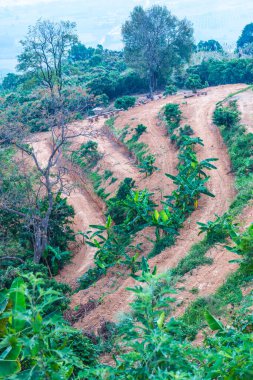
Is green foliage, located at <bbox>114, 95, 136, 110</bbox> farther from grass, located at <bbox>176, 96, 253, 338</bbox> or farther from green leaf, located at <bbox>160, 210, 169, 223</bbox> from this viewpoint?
grass, located at <bbox>176, 96, 253, 338</bbox>

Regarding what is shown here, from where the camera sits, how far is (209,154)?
18.5 metres

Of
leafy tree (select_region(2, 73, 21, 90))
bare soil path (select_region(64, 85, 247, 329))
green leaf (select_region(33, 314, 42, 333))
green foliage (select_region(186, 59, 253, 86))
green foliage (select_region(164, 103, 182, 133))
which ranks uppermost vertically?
leafy tree (select_region(2, 73, 21, 90))

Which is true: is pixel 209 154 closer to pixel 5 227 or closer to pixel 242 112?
pixel 242 112

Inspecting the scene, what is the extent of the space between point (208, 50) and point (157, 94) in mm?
24127

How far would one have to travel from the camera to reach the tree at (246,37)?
53.5m

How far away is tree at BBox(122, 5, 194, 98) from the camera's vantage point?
116ft

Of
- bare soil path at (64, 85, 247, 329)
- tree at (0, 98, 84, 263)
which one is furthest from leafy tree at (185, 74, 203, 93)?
tree at (0, 98, 84, 263)

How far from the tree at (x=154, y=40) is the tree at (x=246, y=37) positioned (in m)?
19.6

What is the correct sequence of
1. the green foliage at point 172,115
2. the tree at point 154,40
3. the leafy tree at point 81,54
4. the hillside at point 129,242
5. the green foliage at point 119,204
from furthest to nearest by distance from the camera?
1. the leafy tree at point 81,54
2. the tree at point 154,40
3. the green foliage at point 172,115
4. the green foliage at point 119,204
5. the hillside at point 129,242

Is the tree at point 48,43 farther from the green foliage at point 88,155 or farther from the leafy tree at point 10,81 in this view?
the leafy tree at point 10,81

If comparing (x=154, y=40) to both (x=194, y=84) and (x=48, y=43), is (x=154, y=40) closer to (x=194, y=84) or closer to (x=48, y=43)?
(x=194, y=84)

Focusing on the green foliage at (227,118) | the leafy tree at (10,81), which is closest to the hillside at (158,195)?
the green foliage at (227,118)

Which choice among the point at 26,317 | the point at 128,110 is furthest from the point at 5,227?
the point at 128,110

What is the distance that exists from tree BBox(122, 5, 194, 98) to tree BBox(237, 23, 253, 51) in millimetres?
19597
